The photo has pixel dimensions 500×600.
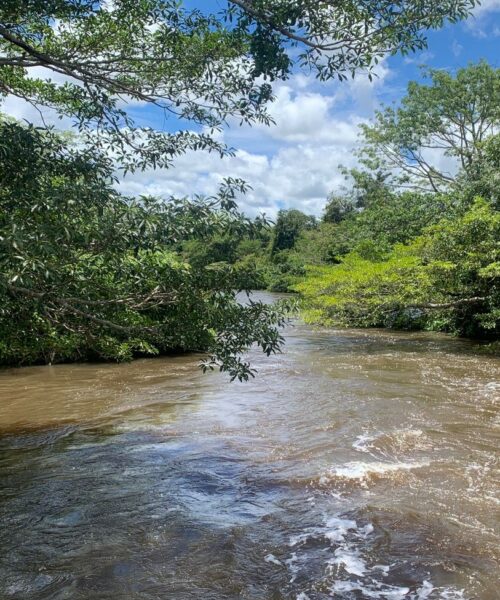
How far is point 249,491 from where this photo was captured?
5.82 metres

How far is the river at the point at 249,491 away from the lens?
4129mm

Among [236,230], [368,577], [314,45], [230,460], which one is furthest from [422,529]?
[314,45]

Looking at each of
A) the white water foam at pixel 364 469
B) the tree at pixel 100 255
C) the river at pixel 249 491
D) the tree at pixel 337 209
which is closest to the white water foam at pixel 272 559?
the river at pixel 249 491

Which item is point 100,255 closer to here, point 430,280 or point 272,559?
point 272,559

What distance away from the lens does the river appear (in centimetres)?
413

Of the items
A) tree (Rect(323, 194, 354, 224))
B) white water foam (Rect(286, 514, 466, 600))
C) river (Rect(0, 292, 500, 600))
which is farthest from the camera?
tree (Rect(323, 194, 354, 224))

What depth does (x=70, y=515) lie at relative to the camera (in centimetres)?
521

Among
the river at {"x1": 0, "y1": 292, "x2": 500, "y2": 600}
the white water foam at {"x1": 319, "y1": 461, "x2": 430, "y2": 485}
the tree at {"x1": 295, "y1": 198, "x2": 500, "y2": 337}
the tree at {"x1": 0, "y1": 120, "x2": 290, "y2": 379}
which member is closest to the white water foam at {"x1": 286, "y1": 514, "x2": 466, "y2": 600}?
the river at {"x1": 0, "y1": 292, "x2": 500, "y2": 600}

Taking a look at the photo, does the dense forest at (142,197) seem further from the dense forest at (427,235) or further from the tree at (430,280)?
the tree at (430,280)

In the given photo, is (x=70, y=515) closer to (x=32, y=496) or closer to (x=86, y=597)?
(x=32, y=496)

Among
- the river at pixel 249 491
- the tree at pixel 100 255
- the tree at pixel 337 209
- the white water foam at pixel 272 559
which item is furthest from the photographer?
the tree at pixel 337 209

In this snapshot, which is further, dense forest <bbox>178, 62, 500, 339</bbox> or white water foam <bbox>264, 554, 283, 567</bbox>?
dense forest <bbox>178, 62, 500, 339</bbox>

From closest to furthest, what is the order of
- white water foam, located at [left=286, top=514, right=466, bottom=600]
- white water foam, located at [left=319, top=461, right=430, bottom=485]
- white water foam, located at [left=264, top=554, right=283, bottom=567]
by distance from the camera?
1. white water foam, located at [left=286, top=514, right=466, bottom=600]
2. white water foam, located at [left=264, top=554, right=283, bottom=567]
3. white water foam, located at [left=319, top=461, right=430, bottom=485]

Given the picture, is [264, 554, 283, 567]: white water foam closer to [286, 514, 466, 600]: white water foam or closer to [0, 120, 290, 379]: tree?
[286, 514, 466, 600]: white water foam
